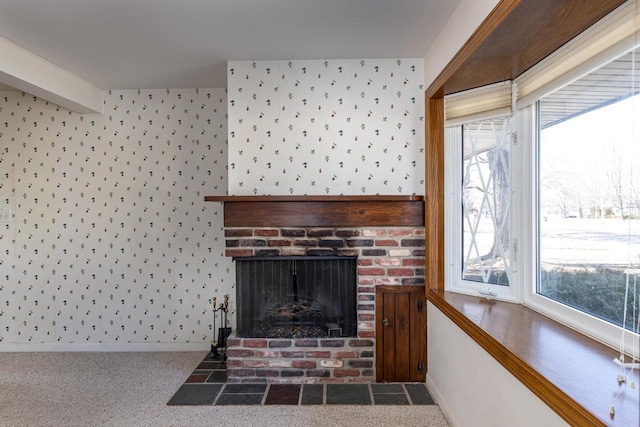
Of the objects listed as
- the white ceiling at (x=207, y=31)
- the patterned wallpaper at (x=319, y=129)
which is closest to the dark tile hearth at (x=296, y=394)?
the patterned wallpaper at (x=319, y=129)

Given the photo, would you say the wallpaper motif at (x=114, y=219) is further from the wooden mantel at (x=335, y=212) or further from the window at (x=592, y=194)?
the window at (x=592, y=194)

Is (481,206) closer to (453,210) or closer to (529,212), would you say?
(453,210)

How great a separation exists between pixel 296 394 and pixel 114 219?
2.33 m

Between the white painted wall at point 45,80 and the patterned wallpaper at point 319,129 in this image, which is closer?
the white painted wall at point 45,80

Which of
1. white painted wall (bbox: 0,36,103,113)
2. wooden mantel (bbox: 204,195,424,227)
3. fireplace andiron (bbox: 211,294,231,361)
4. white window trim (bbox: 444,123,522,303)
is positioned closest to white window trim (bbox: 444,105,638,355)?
white window trim (bbox: 444,123,522,303)

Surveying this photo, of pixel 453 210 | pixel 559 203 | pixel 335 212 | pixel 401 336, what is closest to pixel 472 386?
pixel 401 336

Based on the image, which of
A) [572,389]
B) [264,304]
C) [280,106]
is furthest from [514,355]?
[280,106]

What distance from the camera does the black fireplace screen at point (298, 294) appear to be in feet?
10.1

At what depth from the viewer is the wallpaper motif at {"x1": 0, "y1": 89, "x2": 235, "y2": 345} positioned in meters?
3.71

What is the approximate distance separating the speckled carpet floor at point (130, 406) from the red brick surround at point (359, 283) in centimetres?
36

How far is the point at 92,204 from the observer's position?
12.3 ft

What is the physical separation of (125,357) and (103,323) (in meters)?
0.43

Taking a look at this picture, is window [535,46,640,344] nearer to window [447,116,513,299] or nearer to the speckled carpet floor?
window [447,116,513,299]

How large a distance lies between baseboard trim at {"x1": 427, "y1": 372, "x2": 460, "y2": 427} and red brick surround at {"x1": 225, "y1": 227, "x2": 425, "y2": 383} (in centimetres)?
42
